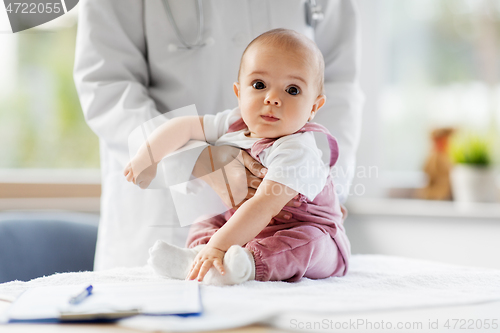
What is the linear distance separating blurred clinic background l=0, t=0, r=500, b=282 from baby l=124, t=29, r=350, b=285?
1092mm

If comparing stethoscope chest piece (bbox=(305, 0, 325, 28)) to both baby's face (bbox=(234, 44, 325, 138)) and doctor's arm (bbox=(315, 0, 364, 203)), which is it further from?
baby's face (bbox=(234, 44, 325, 138))

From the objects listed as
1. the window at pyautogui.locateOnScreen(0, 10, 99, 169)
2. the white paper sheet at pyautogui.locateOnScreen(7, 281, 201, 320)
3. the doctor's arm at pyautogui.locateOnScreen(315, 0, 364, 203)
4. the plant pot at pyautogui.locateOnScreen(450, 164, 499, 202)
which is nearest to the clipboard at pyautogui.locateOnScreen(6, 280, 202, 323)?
the white paper sheet at pyautogui.locateOnScreen(7, 281, 201, 320)

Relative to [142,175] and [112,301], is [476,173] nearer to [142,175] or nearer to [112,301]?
[142,175]

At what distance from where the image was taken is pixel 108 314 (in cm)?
51

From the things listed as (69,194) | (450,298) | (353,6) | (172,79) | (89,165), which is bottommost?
(450,298)

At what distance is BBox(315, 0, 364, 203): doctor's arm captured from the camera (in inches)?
44.1

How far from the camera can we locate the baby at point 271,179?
2.39ft

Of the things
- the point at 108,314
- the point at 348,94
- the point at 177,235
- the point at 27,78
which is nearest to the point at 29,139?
the point at 27,78

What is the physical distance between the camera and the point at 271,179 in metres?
0.77

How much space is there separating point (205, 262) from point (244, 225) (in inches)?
3.5

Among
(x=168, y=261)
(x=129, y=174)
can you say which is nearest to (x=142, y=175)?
(x=129, y=174)

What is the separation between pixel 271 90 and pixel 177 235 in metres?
0.44

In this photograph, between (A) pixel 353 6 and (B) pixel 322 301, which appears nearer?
(B) pixel 322 301

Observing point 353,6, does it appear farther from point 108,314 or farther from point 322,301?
point 108,314
